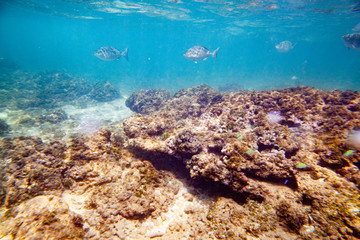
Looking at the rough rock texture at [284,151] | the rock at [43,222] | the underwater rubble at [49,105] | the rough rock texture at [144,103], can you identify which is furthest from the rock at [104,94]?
the rock at [43,222]

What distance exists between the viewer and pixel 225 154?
4.03m

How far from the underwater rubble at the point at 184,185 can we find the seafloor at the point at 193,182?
2 centimetres

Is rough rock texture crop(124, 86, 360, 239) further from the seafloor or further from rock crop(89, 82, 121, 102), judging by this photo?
rock crop(89, 82, 121, 102)

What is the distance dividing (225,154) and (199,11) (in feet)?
96.2

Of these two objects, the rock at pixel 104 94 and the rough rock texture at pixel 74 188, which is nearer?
the rough rock texture at pixel 74 188

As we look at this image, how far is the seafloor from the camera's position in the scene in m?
2.71

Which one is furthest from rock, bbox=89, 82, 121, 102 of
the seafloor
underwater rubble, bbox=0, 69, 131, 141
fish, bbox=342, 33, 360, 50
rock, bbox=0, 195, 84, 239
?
fish, bbox=342, 33, 360, 50

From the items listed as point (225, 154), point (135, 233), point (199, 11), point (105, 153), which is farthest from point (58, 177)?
point (199, 11)

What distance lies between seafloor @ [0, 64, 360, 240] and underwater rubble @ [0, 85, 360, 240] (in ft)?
0.07

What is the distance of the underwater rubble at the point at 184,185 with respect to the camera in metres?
2.70

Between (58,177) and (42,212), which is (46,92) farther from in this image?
(42,212)

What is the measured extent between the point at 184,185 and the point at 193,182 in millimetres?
274

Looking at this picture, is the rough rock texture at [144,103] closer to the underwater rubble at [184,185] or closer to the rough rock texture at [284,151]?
the rough rock texture at [284,151]

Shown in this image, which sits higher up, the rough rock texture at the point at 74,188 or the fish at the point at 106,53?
the fish at the point at 106,53
